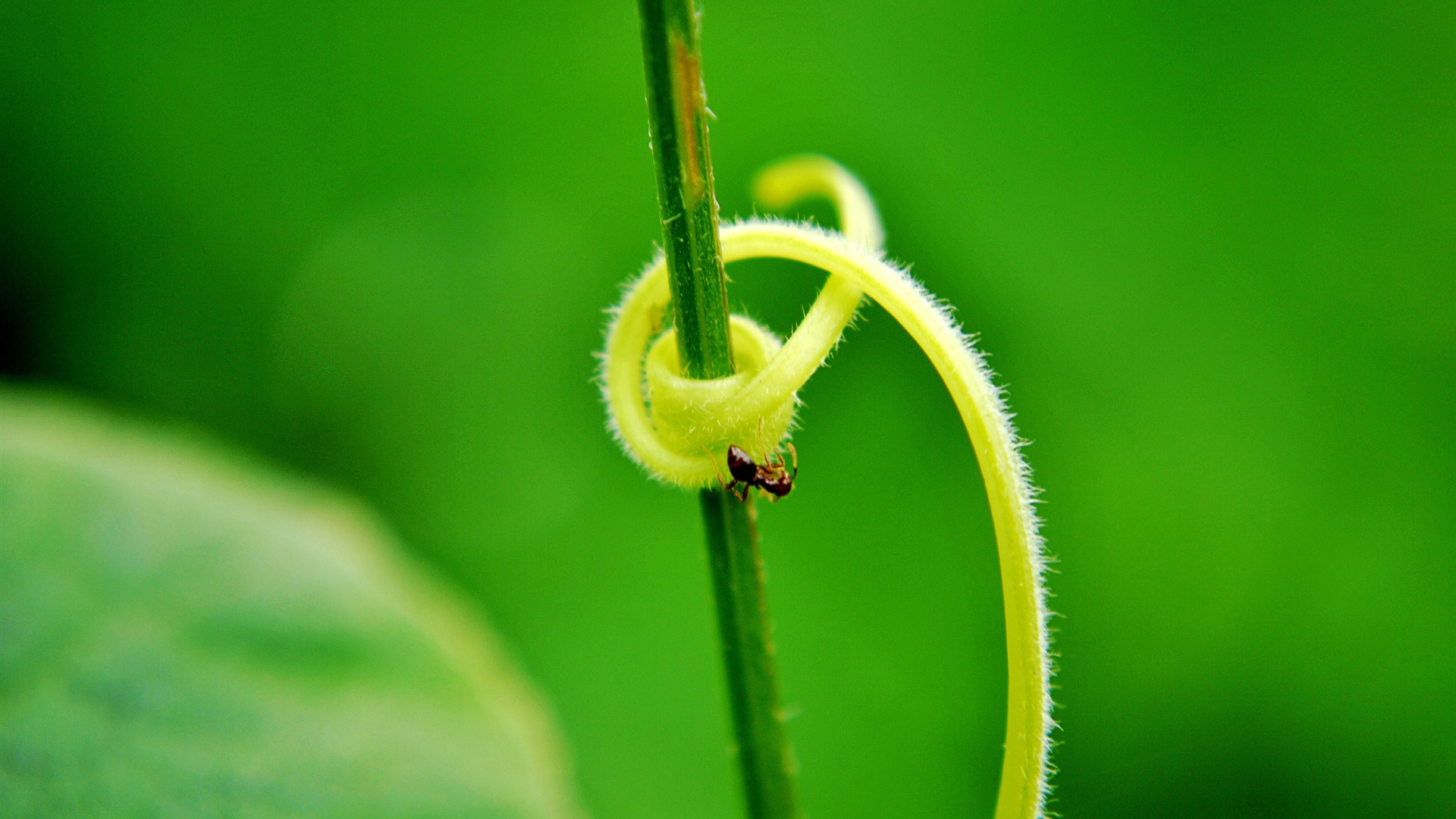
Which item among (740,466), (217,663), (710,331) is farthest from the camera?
(217,663)

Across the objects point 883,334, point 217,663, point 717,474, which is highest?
point 883,334

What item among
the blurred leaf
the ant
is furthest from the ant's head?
the blurred leaf

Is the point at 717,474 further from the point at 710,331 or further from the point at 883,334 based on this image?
the point at 883,334

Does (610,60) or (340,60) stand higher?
(340,60)

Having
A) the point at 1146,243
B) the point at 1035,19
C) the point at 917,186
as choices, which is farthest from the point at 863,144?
the point at 1146,243

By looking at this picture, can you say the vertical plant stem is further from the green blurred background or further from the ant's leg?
the green blurred background

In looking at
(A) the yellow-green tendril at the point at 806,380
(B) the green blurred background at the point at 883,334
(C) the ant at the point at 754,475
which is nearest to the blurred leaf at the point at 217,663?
(C) the ant at the point at 754,475

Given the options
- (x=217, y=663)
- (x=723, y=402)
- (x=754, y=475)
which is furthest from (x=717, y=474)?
(x=217, y=663)

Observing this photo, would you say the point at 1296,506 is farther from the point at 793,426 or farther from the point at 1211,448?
the point at 793,426
